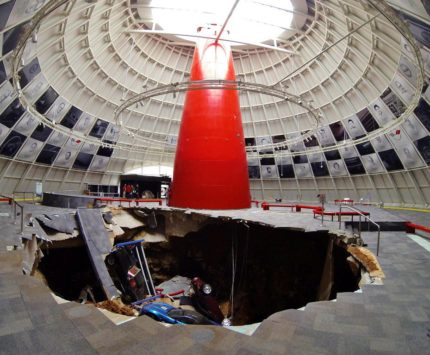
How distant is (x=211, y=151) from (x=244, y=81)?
8281mm

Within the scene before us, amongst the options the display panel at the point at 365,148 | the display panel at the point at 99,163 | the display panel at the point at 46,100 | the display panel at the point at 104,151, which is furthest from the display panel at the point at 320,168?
the display panel at the point at 46,100

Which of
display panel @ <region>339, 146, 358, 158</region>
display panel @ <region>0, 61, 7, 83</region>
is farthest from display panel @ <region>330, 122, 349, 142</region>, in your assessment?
display panel @ <region>0, 61, 7, 83</region>

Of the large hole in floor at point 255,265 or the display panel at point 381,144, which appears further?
the display panel at point 381,144

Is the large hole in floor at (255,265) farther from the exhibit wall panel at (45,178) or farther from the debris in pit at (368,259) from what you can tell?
the exhibit wall panel at (45,178)

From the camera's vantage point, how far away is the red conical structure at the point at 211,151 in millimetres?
13953

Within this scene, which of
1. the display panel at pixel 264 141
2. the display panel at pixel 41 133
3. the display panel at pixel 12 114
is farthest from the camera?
the display panel at pixel 264 141

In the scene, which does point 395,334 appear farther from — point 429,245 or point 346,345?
point 429,245

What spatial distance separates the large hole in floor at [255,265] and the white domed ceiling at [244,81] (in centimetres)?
711

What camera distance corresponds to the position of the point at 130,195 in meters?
24.0

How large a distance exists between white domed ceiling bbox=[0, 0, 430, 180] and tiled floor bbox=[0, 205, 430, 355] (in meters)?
10.7

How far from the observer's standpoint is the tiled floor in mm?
2693

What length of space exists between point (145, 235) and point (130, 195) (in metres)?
9.77

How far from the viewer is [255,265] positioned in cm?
1279

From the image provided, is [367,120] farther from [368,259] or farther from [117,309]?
[117,309]
